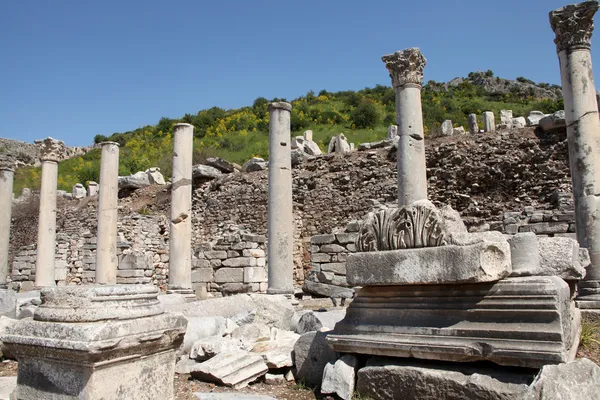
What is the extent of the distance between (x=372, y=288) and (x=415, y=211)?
92 centimetres

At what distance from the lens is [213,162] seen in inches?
958

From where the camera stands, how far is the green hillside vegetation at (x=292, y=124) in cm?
3372

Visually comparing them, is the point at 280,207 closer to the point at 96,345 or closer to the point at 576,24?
the point at 576,24

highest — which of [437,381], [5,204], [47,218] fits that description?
[5,204]

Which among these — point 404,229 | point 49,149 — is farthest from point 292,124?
point 404,229

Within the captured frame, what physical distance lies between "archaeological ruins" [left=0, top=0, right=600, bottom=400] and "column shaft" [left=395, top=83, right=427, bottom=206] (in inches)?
1.4

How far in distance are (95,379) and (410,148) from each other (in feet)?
28.7

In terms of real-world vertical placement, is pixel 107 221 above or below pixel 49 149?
below

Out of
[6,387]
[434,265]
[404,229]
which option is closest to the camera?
[434,265]

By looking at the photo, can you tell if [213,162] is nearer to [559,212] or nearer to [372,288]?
[559,212]

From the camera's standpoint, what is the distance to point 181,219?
1187cm

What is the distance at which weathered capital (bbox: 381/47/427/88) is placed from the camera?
10672mm

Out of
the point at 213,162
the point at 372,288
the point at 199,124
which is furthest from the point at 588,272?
the point at 199,124

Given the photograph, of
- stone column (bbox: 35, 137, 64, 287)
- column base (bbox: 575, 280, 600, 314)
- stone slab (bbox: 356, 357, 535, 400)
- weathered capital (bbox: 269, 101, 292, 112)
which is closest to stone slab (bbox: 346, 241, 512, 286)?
stone slab (bbox: 356, 357, 535, 400)
